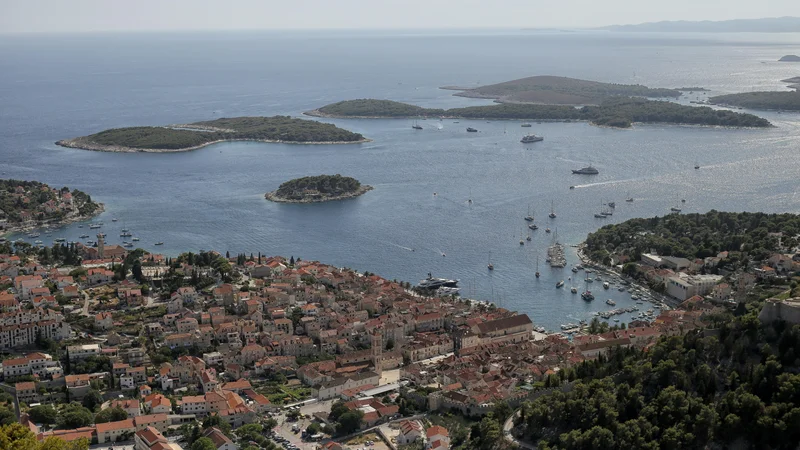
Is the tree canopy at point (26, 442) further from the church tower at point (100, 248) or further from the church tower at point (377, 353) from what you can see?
the church tower at point (100, 248)

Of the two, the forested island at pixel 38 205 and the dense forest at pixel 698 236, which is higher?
the dense forest at pixel 698 236

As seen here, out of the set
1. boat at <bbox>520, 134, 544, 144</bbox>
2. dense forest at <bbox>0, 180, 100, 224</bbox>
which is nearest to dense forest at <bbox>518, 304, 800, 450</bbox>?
dense forest at <bbox>0, 180, 100, 224</bbox>

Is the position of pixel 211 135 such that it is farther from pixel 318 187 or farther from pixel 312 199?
pixel 312 199

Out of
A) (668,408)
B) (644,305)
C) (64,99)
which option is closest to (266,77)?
(64,99)

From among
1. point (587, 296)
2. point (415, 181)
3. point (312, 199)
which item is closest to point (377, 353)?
point (587, 296)

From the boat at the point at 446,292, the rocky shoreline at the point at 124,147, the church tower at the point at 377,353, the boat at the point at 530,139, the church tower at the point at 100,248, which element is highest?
the boat at the point at 530,139

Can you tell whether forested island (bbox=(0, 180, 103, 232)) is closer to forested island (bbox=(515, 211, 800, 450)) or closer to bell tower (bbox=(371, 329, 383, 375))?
bell tower (bbox=(371, 329, 383, 375))

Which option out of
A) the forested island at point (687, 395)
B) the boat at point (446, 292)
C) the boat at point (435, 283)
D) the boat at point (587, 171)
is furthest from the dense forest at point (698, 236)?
the boat at point (587, 171)
